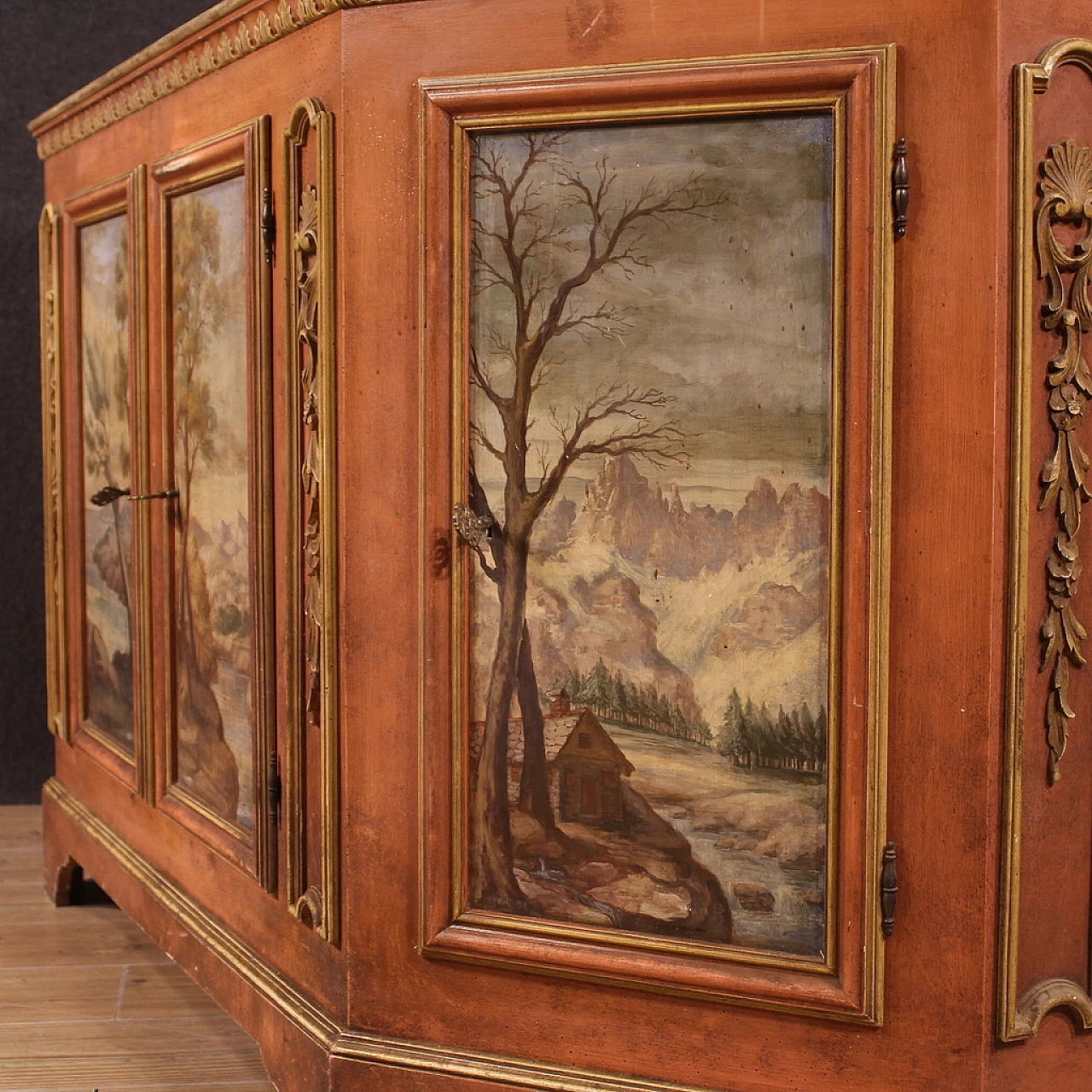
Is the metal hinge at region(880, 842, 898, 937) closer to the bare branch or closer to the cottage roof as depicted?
the cottage roof

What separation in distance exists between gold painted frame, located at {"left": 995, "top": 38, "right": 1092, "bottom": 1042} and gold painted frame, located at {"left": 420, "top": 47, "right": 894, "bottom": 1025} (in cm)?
18

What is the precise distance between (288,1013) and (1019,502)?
1.54m

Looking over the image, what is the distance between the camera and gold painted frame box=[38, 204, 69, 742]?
3.46 metres

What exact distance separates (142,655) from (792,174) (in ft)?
5.90

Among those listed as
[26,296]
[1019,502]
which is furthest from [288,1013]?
[26,296]

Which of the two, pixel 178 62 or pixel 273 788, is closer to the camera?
pixel 273 788

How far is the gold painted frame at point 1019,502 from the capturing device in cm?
193

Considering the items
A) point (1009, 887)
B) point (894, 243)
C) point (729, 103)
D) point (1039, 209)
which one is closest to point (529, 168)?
point (729, 103)

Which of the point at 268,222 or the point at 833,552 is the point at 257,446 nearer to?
the point at 268,222

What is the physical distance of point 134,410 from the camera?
300 centimetres

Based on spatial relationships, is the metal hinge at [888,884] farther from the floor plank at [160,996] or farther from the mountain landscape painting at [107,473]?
the mountain landscape painting at [107,473]

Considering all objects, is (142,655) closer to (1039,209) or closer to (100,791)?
(100,791)

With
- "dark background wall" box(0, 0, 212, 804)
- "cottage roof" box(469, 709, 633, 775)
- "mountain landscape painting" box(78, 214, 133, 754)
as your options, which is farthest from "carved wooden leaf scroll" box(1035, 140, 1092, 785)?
"dark background wall" box(0, 0, 212, 804)

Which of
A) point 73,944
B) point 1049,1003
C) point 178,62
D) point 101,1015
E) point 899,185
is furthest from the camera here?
point 73,944
